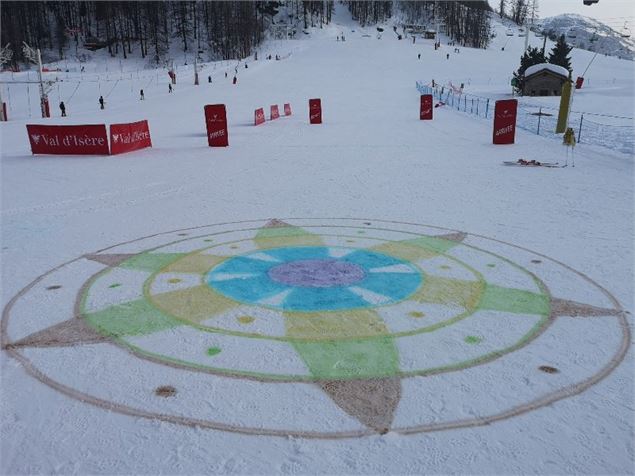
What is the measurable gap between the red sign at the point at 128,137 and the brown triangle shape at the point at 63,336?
13.6 m

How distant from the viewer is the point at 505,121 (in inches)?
734

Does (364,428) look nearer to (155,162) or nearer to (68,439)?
(68,439)

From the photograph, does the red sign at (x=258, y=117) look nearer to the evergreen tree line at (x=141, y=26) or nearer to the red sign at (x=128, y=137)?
the red sign at (x=128, y=137)

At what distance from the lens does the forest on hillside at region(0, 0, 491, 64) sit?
91.5m

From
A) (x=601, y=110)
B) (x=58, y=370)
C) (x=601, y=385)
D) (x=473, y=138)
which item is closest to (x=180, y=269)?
(x=58, y=370)

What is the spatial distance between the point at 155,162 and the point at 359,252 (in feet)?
34.4

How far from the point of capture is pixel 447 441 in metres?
3.35

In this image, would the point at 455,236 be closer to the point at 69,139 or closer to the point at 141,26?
the point at 69,139

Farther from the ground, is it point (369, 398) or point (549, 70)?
point (549, 70)

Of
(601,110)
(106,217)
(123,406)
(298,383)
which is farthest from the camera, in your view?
(601,110)

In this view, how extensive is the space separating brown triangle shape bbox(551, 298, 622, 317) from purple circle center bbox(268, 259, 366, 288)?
6.90 feet

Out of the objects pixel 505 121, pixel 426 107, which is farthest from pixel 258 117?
pixel 505 121

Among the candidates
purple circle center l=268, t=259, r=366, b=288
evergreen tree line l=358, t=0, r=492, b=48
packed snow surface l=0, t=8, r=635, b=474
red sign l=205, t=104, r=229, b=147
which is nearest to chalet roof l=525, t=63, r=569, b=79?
packed snow surface l=0, t=8, r=635, b=474

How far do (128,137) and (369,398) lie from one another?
16337 millimetres
